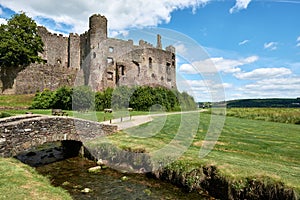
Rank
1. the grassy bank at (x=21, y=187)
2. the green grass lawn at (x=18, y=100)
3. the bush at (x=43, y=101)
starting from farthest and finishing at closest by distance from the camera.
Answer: the green grass lawn at (x=18, y=100)
the bush at (x=43, y=101)
the grassy bank at (x=21, y=187)

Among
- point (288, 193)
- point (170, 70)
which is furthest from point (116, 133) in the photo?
point (170, 70)

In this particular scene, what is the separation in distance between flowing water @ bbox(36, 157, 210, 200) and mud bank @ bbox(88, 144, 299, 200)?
0.33 m

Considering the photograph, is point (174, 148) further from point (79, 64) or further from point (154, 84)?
point (79, 64)

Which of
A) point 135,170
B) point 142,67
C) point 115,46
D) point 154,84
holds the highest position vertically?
point 115,46

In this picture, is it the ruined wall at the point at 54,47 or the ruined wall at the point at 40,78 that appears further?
the ruined wall at the point at 54,47

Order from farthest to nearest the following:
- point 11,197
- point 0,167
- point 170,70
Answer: point 170,70 → point 0,167 → point 11,197

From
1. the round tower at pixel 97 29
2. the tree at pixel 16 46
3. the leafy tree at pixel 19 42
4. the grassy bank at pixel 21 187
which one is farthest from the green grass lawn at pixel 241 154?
the round tower at pixel 97 29

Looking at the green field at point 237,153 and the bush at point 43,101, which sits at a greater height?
the bush at point 43,101

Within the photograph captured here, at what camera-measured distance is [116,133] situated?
16.0m

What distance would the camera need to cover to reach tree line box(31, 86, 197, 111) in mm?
30828

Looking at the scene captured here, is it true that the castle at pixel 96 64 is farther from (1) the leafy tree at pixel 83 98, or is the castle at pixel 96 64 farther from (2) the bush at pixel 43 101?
(1) the leafy tree at pixel 83 98

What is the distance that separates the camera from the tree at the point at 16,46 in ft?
117

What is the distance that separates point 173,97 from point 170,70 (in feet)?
53.1

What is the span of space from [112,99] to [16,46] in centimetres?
1639
